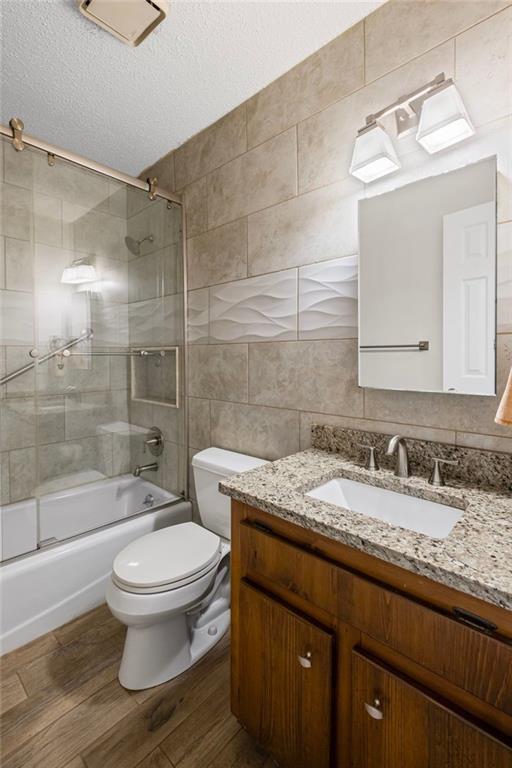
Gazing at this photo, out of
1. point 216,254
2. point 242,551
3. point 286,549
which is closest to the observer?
point 286,549

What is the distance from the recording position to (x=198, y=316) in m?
2.11

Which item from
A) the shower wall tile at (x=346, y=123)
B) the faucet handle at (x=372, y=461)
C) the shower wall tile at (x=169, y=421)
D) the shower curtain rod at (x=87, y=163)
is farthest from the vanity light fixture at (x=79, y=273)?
the faucet handle at (x=372, y=461)

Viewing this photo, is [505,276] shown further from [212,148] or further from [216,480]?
[212,148]

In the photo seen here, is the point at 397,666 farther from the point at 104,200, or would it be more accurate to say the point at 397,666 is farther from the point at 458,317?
the point at 104,200

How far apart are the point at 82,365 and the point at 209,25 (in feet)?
5.34

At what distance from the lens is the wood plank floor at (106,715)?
1.10 m

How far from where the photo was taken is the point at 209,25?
1.34 m

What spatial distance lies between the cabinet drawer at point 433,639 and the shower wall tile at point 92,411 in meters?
1.76

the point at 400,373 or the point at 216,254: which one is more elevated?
the point at 216,254

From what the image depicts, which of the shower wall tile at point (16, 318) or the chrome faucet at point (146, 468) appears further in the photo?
the chrome faucet at point (146, 468)

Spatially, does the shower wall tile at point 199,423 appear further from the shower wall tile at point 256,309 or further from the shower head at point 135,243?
the shower head at point 135,243

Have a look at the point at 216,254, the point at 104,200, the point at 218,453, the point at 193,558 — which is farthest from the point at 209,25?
the point at 193,558

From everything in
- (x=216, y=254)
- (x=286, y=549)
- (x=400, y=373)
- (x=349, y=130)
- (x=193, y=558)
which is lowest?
(x=193, y=558)

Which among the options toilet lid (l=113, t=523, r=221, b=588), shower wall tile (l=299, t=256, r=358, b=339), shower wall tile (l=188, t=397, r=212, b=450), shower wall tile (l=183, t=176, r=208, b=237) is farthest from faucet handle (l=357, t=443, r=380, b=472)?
shower wall tile (l=183, t=176, r=208, b=237)
